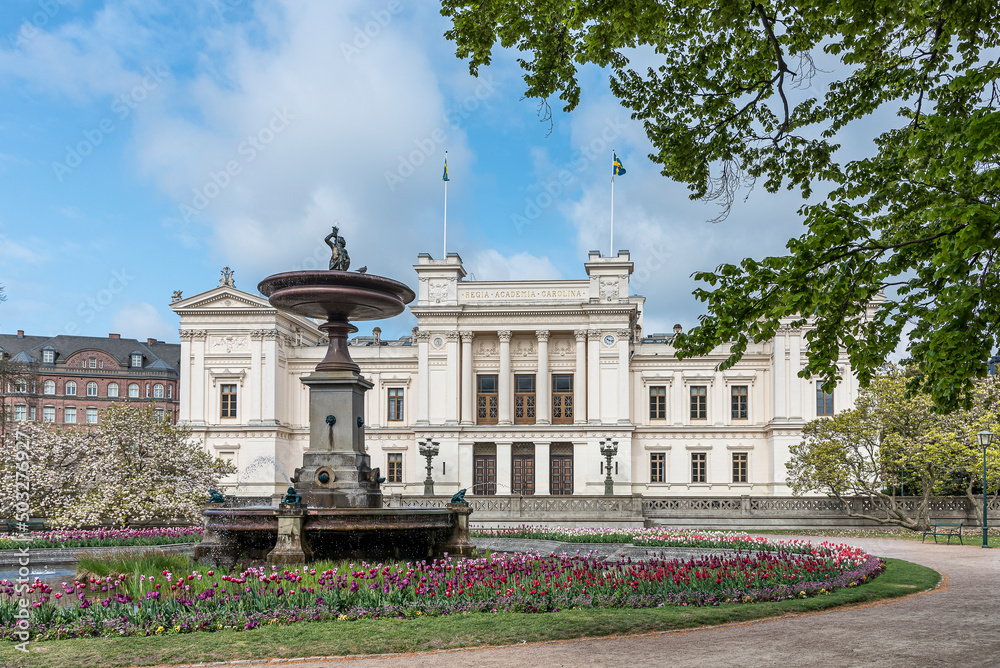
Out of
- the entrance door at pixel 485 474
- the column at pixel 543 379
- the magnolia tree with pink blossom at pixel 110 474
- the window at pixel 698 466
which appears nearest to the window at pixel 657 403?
the window at pixel 698 466

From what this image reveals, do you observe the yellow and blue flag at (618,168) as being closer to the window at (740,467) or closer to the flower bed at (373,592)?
the window at (740,467)

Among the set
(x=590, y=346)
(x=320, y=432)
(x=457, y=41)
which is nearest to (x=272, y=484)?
(x=590, y=346)

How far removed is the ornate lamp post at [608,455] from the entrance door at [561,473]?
2619mm

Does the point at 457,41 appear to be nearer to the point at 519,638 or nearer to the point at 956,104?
the point at 956,104

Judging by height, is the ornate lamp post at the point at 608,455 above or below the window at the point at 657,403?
below

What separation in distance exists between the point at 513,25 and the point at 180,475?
922 inches

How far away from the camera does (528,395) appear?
54.5m

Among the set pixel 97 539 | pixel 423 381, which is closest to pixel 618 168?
pixel 423 381

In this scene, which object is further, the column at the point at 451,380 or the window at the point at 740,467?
the column at the point at 451,380

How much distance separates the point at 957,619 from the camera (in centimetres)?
1064

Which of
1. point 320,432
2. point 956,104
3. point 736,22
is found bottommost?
point 320,432

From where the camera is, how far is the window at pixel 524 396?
5438 centimetres

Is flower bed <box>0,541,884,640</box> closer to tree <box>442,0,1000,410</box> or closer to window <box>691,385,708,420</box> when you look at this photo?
tree <box>442,0,1000,410</box>

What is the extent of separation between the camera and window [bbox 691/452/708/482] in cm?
5288
